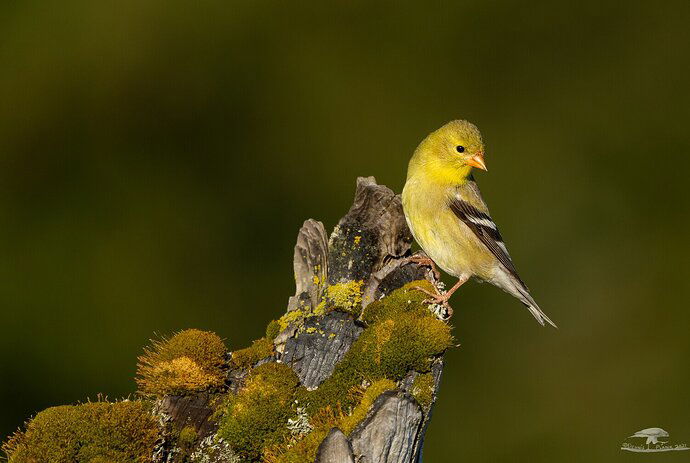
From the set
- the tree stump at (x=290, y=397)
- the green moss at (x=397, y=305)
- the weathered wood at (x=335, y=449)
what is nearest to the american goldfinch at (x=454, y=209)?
the tree stump at (x=290, y=397)

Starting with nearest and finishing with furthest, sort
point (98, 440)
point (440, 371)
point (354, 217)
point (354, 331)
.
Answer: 1. point (98, 440)
2. point (440, 371)
3. point (354, 331)
4. point (354, 217)

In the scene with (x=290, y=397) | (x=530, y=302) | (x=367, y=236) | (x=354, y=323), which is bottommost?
(x=290, y=397)

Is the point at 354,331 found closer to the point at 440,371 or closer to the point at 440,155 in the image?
the point at 440,371

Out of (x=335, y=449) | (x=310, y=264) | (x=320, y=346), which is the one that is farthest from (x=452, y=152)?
(x=335, y=449)

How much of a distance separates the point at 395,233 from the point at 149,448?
2297mm

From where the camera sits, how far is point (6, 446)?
12.0ft

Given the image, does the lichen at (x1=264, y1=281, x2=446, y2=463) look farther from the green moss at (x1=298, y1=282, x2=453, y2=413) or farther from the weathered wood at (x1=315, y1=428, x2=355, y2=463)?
Result: the weathered wood at (x1=315, y1=428, x2=355, y2=463)

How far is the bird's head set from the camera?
5.87 metres

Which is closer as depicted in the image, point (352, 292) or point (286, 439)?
point (286, 439)

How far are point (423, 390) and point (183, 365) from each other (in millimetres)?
1242

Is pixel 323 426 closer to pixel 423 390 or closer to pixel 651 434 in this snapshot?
pixel 423 390

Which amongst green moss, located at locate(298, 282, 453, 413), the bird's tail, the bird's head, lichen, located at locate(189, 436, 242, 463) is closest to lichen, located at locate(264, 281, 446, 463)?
green moss, located at locate(298, 282, 453, 413)

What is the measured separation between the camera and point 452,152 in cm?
589

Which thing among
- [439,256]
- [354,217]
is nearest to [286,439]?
[354,217]
